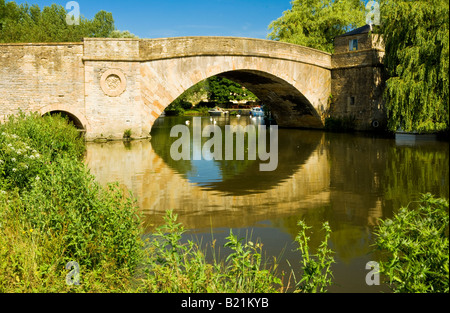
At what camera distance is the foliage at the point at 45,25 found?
2822 cm

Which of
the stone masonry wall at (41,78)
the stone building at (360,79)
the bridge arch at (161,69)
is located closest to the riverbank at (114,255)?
the stone masonry wall at (41,78)

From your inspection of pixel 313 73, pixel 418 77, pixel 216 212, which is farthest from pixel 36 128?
pixel 313 73

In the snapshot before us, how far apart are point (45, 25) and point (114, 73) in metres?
21.1

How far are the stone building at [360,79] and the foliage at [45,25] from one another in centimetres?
1768

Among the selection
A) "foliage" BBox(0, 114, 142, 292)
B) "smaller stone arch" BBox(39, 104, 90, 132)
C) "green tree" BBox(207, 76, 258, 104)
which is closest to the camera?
"foliage" BBox(0, 114, 142, 292)

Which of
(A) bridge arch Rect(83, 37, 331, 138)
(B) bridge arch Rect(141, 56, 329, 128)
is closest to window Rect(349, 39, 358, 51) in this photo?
(B) bridge arch Rect(141, 56, 329, 128)

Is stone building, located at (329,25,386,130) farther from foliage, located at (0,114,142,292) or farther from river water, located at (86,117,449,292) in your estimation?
foliage, located at (0,114,142,292)

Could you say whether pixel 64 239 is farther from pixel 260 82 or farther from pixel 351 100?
pixel 351 100

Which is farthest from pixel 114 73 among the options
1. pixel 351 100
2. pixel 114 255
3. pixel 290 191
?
pixel 114 255

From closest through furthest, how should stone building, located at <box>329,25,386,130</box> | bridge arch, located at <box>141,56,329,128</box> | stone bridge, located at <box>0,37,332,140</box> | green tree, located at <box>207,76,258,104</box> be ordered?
1. stone bridge, located at <box>0,37,332,140</box>
2. bridge arch, located at <box>141,56,329,128</box>
3. stone building, located at <box>329,25,386,130</box>
4. green tree, located at <box>207,76,258,104</box>

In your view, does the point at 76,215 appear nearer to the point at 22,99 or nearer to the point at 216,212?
the point at 216,212

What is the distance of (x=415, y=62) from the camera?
15547 millimetres

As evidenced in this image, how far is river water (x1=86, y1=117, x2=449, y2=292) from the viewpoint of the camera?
5.06 m

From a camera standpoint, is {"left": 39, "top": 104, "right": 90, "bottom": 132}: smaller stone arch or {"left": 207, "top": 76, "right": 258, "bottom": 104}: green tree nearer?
{"left": 39, "top": 104, "right": 90, "bottom": 132}: smaller stone arch
